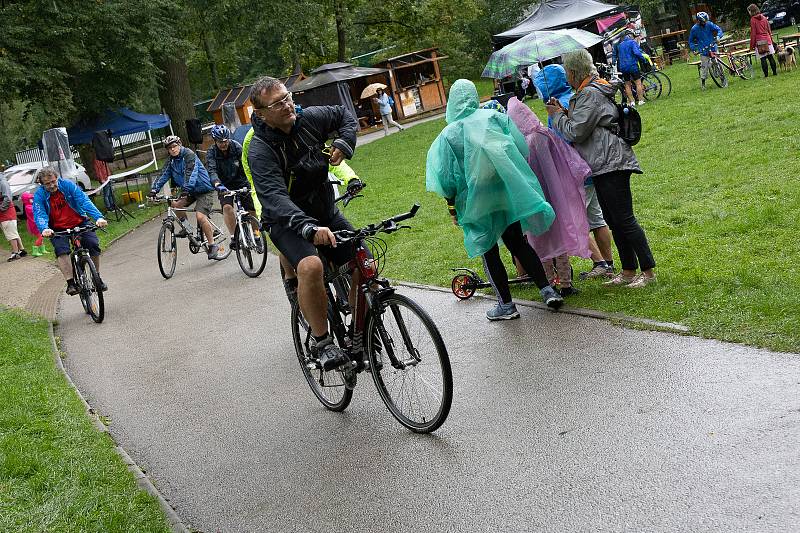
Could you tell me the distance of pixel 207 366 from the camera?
8.96 metres

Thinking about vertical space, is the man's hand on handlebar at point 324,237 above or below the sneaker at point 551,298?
above

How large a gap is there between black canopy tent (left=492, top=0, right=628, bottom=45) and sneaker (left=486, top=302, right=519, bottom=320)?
2509 cm

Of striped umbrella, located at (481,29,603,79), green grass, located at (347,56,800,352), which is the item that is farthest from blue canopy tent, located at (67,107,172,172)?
green grass, located at (347,56,800,352)

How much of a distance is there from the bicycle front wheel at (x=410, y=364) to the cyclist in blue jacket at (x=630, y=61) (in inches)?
720

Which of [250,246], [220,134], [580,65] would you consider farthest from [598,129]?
[220,134]

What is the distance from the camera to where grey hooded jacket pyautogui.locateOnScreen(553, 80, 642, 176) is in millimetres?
7598

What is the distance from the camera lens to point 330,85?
40656 millimetres

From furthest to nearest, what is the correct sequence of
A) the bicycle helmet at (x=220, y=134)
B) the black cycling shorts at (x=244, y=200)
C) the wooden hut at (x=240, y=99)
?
the wooden hut at (x=240, y=99), the black cycling shorts at (x=244, y=200), the bicycle helmet at (x=220, y=134)

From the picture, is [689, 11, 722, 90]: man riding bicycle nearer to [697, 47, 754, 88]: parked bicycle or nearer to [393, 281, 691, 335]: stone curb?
[697, 47, 754, 88]: parked bicycle

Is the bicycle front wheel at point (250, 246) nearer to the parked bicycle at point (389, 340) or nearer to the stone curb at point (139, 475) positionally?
the stone curb at point (139, 475)

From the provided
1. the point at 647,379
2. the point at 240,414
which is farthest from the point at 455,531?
the point at 240,414

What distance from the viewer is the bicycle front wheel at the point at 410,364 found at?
18.0 ft

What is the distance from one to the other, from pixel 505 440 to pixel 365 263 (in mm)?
1346

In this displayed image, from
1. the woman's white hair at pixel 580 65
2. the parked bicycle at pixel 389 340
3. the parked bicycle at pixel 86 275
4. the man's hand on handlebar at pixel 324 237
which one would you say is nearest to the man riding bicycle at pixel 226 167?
the parked bicycle at pixel 86 275
